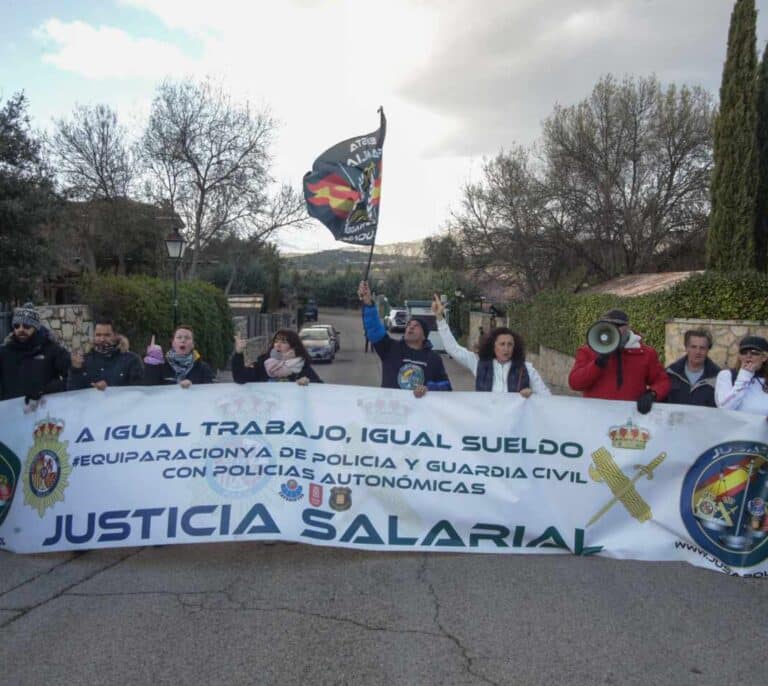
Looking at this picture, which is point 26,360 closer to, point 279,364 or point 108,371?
point 108,371

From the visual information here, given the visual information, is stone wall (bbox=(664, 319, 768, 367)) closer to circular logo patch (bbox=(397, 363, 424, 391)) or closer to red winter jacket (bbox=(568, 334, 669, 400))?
red winter jacket (bbox=(568, 334, 669, 400))

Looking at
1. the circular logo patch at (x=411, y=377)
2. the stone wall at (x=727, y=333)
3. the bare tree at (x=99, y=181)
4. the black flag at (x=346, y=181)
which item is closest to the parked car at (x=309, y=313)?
the bare tree at (x=99, y=181)

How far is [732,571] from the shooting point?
5160 mm

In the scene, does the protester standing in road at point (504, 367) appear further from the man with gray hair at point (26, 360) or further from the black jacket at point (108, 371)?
the man with gray hair at point (26, 360)

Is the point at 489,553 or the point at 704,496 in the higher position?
the point at 704,496

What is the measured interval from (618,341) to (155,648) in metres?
3.95

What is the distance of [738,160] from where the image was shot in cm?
1809

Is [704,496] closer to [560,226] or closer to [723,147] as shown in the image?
[723,147]

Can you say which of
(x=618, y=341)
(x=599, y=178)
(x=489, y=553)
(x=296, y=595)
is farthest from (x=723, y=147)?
(x=296, y=595)

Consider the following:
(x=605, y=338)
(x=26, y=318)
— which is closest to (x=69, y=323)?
(x=26, y=318)

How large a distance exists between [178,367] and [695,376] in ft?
14.3

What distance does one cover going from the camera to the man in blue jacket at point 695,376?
20.2 ft

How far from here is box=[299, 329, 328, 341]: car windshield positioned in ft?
104

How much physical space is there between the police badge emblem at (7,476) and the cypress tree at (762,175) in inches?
694
